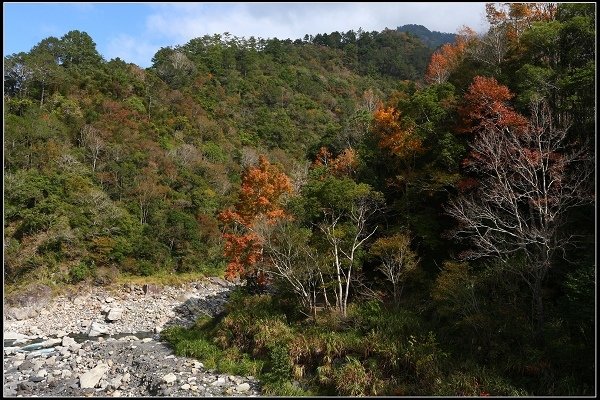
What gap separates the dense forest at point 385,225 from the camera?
12180 millimetres

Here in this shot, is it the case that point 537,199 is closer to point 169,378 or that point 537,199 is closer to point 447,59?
point 169,378

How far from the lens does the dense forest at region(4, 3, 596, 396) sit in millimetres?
12180

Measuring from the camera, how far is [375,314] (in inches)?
626

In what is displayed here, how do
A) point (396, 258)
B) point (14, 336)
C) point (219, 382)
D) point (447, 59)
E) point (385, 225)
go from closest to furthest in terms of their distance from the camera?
point (219, 382)
point (396, 258)
point (385, 225)
point (14, 336)
point (447, 59)

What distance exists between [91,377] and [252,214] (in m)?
9.93

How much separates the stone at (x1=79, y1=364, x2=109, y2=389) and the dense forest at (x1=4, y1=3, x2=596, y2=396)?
11.4 feet

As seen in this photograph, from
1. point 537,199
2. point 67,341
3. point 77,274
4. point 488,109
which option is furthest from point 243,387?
point 77,274

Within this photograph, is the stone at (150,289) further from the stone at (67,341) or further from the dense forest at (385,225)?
the stone at (67,341)

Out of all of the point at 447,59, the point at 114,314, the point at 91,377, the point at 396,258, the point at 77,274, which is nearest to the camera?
the point at 91,377

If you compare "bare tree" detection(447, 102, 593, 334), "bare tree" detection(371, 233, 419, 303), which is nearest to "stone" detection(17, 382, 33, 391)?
"bare tree" detection(371, 233, 419, 303)

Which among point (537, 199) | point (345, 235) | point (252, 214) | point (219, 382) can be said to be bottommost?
point (219, 382)

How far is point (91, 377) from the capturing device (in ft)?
50.0

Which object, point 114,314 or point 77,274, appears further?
point 77,274

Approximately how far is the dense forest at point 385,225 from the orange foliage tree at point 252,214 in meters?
0.11
